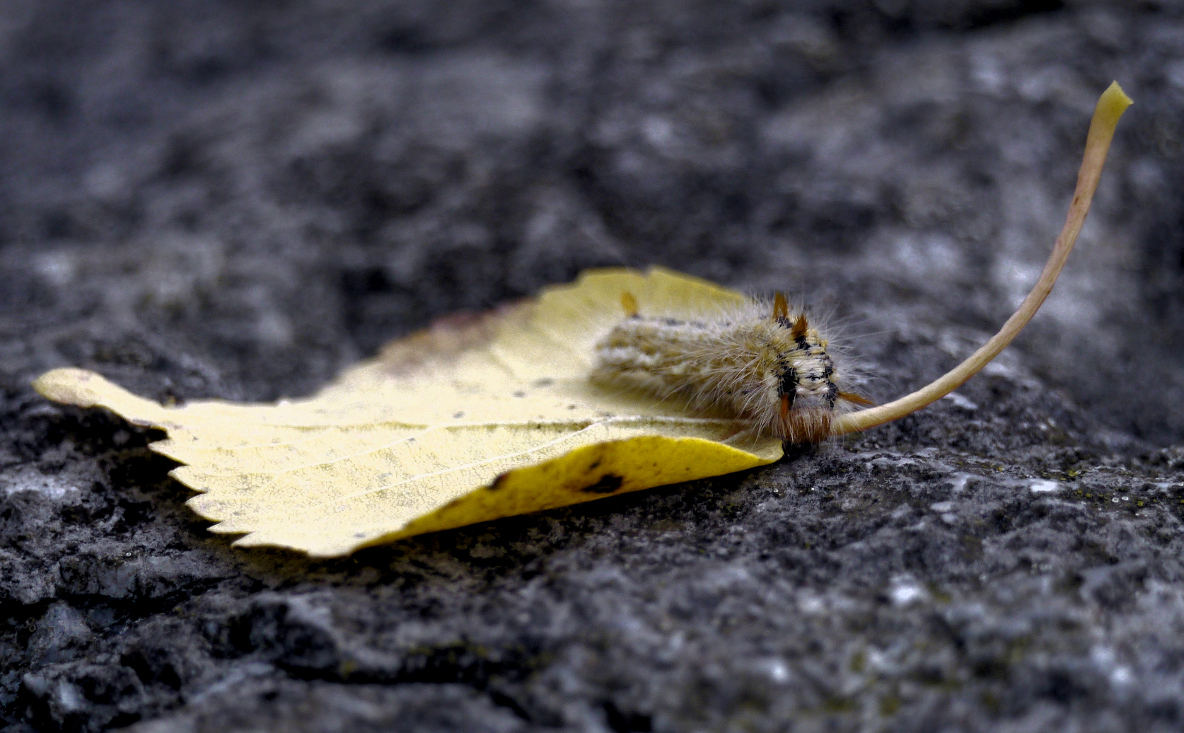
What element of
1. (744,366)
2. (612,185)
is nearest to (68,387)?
(744,366)

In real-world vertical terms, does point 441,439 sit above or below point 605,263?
below

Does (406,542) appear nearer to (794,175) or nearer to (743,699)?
(743,699)

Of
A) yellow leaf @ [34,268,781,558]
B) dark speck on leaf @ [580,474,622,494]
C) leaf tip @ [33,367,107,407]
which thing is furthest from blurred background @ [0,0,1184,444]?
dark speck on leaf @ [580,474,622,494]

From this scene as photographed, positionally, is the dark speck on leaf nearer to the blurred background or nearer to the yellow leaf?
the yellow leaf

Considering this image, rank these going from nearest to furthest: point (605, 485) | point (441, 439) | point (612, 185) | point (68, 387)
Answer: point (605, 485) → point (441, 439) → point (68, 387) → point (612, 185)

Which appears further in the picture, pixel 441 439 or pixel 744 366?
pixel 744 366

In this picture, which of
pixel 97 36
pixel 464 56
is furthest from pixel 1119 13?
pixel 97 36

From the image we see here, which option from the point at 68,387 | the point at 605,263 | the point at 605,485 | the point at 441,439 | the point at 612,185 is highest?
the point at 612,185

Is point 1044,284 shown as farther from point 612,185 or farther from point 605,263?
point 612,185
